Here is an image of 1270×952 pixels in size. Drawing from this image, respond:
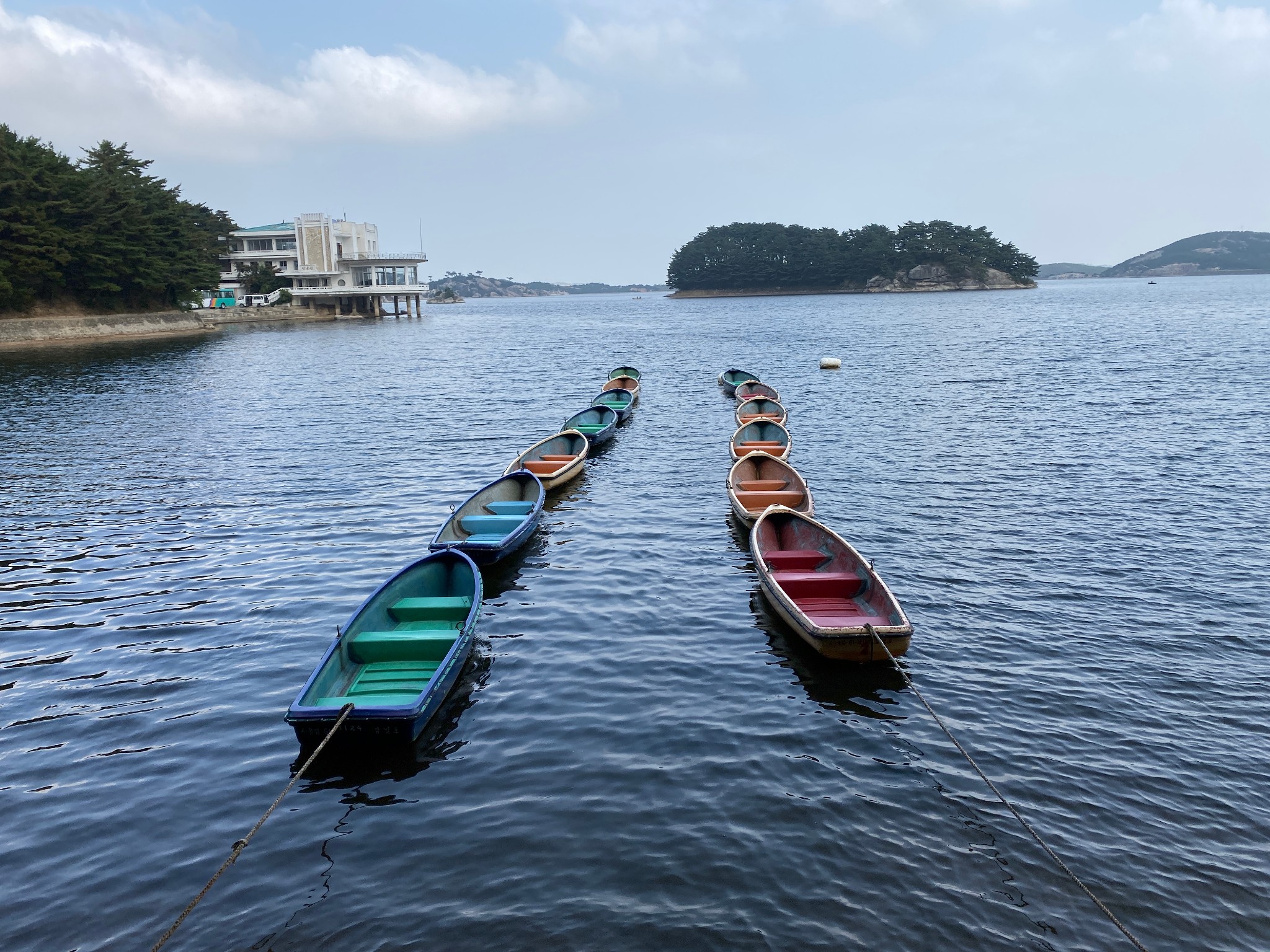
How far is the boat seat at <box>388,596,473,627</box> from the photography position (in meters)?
14.5

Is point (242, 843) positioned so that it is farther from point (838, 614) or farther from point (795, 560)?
point (795, 560)

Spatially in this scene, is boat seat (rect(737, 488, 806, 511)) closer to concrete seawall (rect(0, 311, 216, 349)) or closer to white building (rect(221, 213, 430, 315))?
concrete seawall (rect(0, 311, 216, 349))

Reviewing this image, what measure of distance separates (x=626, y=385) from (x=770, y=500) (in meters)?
25.4

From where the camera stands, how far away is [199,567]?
1873 cm

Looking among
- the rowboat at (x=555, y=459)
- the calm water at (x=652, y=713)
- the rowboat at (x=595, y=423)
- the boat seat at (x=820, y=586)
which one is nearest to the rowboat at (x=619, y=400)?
the rowboat at (x=595, y=423)

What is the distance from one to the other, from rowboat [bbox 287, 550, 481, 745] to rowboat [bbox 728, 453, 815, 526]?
8273mm

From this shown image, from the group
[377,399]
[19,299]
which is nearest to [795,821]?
[377,399]

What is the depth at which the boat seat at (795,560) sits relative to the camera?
17.0 m

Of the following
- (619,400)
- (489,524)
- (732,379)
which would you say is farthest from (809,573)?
(732,379)

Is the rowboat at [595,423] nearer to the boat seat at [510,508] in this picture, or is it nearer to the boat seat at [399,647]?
the boat seat at [510,508]

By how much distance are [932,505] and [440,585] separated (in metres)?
14.2

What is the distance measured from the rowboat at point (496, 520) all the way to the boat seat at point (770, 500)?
5.29 m

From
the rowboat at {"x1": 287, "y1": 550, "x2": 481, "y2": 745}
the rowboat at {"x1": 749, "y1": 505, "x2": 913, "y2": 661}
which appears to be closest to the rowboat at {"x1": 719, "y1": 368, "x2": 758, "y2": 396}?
the rowboat at {"x1": 749, "y1": 505, "x2": 913, "y2": 661}

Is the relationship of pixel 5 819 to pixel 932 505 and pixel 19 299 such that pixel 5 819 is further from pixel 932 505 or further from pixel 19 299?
pixel 19 299
